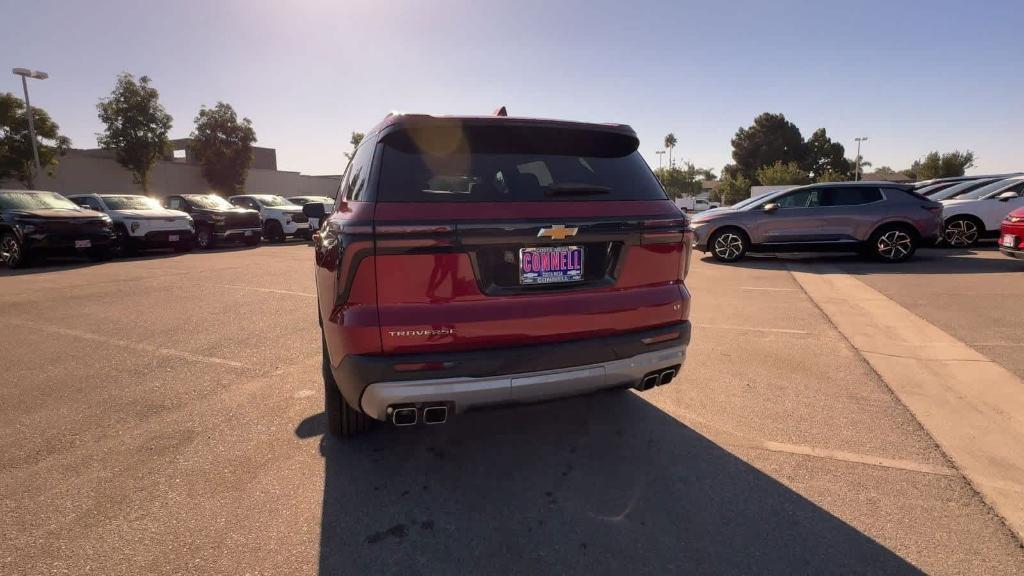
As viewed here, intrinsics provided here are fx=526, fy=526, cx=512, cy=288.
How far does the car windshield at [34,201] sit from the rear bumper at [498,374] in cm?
1379

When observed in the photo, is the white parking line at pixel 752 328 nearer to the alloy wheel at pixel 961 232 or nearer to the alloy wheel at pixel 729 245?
the alloy wheel at pixel 729 245

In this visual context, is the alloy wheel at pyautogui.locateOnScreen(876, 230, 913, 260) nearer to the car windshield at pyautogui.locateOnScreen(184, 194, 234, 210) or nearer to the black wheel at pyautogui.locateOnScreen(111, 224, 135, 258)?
the black wheel at pyautogui.locateOnScreen(111, 224, 135, 258)

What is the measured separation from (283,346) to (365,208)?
3.23 meters

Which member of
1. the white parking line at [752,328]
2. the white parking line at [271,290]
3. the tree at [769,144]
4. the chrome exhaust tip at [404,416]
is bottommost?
the white parking line at [752,328]

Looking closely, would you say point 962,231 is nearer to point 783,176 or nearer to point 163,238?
point 163,238

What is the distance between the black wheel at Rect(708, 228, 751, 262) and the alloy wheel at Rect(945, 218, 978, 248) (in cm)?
564

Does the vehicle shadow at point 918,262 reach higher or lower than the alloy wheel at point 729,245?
lower

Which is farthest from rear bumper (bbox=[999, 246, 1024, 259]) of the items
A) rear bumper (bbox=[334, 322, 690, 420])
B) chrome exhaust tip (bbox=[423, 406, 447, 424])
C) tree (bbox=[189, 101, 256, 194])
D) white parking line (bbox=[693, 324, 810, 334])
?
tree (bbox=[189, 101, 256, 194])

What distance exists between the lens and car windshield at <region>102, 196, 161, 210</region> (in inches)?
544

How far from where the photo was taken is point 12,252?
11242 mm

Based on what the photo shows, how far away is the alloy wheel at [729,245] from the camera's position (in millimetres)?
10727

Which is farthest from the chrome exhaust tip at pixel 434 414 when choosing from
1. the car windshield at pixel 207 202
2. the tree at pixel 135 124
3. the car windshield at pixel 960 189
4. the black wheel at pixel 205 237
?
the tree at pixel 135 124

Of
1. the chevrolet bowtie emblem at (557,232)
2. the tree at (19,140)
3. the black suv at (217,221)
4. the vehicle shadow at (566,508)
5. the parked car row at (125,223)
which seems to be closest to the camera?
the vehicle shadow at (566,508)

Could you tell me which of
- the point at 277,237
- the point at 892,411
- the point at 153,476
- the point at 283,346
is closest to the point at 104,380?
the point at 283,346
